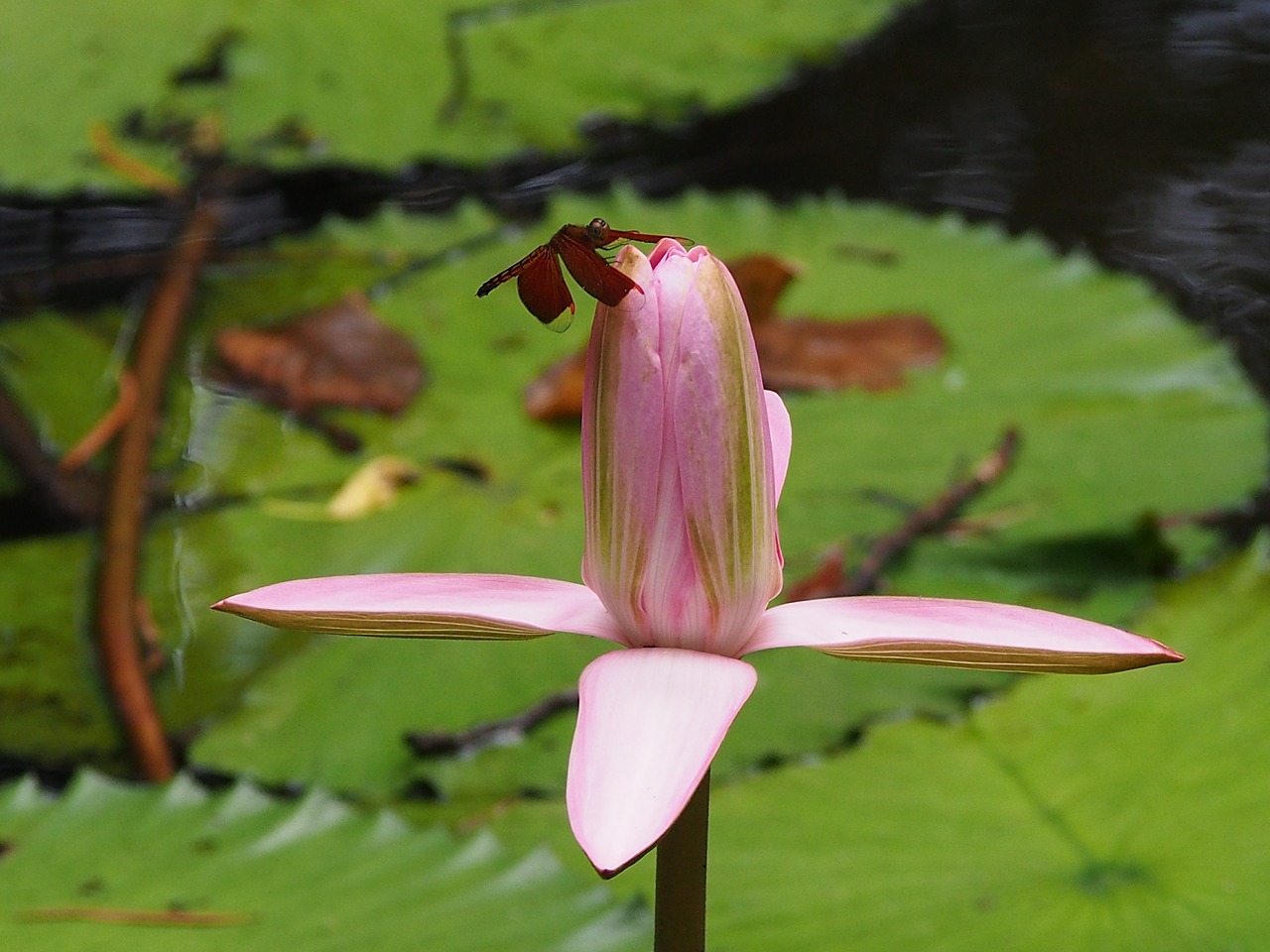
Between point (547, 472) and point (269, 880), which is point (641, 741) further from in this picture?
point (547, 472)

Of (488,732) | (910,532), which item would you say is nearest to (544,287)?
(488,732)

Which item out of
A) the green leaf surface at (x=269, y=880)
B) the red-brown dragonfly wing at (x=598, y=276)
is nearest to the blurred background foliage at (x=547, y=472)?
the green leaf surface at (x=269, y=880)

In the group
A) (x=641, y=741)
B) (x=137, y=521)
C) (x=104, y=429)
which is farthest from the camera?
(x=104, y=429)

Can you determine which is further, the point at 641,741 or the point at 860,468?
the point at 860,468

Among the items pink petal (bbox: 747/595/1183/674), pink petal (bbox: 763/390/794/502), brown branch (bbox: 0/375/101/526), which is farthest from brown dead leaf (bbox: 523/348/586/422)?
pink petal (bbox: 747/595/1183/674)

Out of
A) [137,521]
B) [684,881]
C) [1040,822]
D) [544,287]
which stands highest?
[544,287]

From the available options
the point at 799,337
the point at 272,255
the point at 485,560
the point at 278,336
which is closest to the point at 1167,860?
the point at 485,560

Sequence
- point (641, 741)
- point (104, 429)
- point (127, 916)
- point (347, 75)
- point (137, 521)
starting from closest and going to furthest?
1. point (641, 741)
2. point (127, 916)
3. point (137, 521)
4. point (104, 429)
5. point (347, 75)
